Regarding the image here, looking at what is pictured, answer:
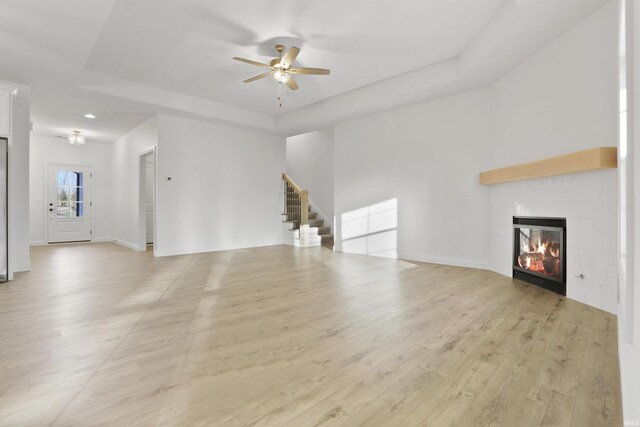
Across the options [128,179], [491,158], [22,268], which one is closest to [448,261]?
[491,158]

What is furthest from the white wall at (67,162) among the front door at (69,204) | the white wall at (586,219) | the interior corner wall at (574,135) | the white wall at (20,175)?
the white wall at (586,219)

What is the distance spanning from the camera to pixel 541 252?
12.7ft

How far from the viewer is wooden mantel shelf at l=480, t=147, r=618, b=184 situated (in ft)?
9.27

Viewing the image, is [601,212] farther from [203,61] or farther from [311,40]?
[203,61]

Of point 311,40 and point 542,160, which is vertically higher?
point 311,40

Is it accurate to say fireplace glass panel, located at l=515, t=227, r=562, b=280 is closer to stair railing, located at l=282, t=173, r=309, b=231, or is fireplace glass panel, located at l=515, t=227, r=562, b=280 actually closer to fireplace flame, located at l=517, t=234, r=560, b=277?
fireplace flame, located at l=517, t=234, r=560, b=277

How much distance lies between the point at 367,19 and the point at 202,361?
3.80 m

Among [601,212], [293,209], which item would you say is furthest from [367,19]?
[293,209]

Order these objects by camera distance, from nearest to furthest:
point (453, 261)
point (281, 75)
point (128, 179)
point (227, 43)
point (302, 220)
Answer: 1. point (227, 43)
2. point (281, 75)
3. point (453, 261)
4. point (128, 179)
5. point (302, 220)

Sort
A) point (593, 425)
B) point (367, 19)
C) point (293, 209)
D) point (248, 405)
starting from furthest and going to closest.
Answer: point (293, 209) → point (367, 19) → point (248, 405) → point (593, 425)

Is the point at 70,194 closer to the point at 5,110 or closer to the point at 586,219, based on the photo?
the point at 5,110

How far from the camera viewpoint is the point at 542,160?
3.61 meters

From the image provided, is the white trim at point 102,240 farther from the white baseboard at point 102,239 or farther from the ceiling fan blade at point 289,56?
the ceiling fan blade at point 289,56

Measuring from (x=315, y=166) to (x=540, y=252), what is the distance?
22.2 feet
